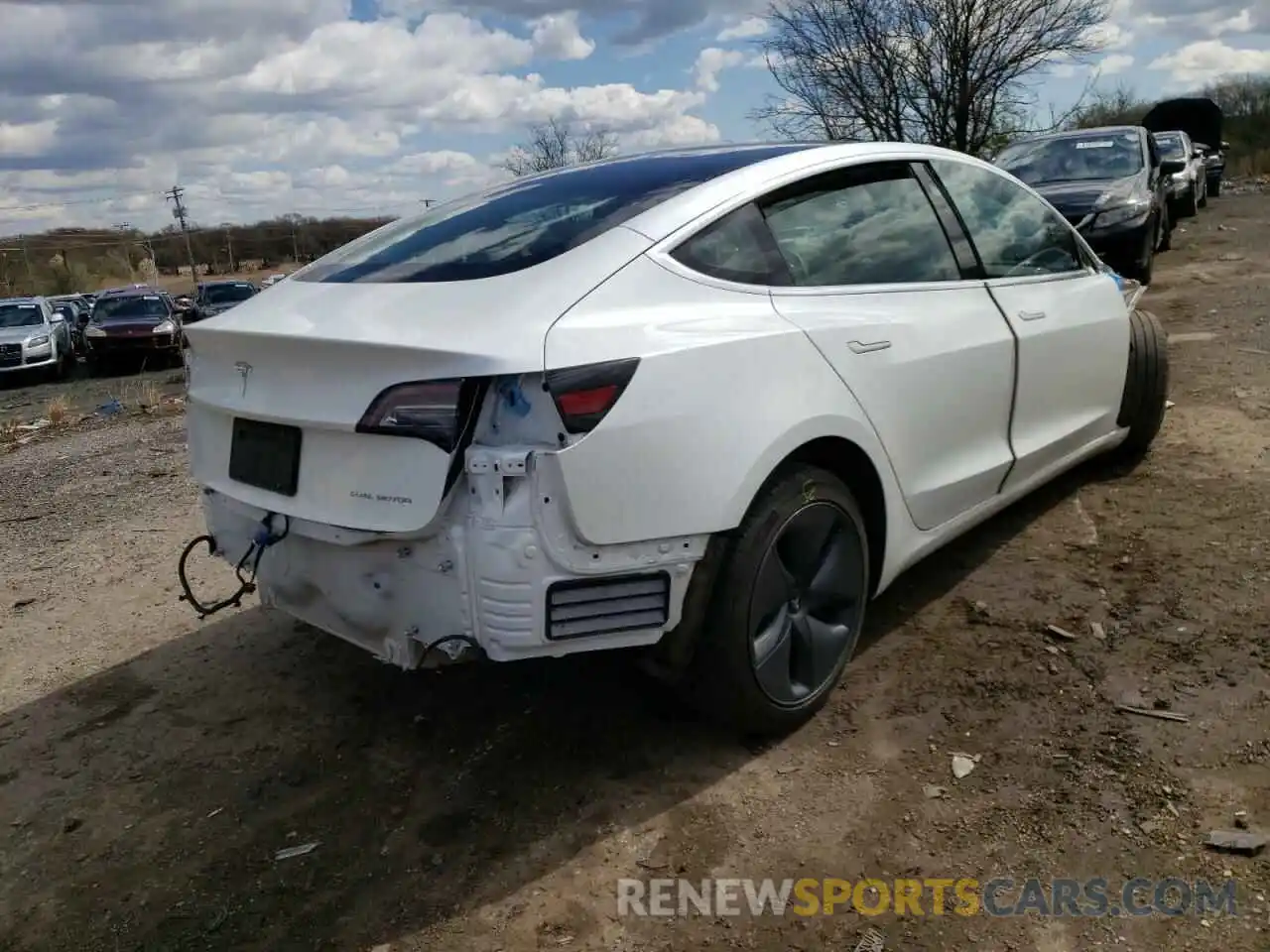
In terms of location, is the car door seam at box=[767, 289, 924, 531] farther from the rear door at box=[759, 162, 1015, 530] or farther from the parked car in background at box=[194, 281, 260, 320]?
the parked car in background at box=[194, 281, 260, 320]

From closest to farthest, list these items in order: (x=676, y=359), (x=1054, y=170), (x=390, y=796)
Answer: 1. (x=676, y=359)
2. (x=390, y=796)
3. (x=1054, y=170)

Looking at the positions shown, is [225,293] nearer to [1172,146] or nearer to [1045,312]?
[1172,146]

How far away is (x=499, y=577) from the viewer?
2332 millimetres

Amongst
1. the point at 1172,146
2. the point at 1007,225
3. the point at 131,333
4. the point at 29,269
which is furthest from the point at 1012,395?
the point at 29,269

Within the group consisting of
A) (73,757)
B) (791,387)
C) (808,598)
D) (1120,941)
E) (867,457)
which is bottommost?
(1120,941)

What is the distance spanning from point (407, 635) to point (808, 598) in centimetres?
115

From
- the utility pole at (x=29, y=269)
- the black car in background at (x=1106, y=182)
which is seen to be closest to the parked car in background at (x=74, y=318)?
the black car in background at (x=1106, y=182)

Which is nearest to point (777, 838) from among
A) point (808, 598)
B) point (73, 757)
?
point (808, 598)

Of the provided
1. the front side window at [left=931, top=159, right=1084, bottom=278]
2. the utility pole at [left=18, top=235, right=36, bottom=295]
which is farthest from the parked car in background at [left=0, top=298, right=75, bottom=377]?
the utility pole at [left=18, top=235, right=36, bottom=295]

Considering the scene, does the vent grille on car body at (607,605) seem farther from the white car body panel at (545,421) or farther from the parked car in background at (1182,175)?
the parked car in background at (1182,175)

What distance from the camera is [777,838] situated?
255 cm

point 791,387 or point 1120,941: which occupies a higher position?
point 791,387

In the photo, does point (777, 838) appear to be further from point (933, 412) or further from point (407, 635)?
point (933, 412)

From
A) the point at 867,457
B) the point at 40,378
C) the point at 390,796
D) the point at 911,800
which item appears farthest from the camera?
the point at 40,378
